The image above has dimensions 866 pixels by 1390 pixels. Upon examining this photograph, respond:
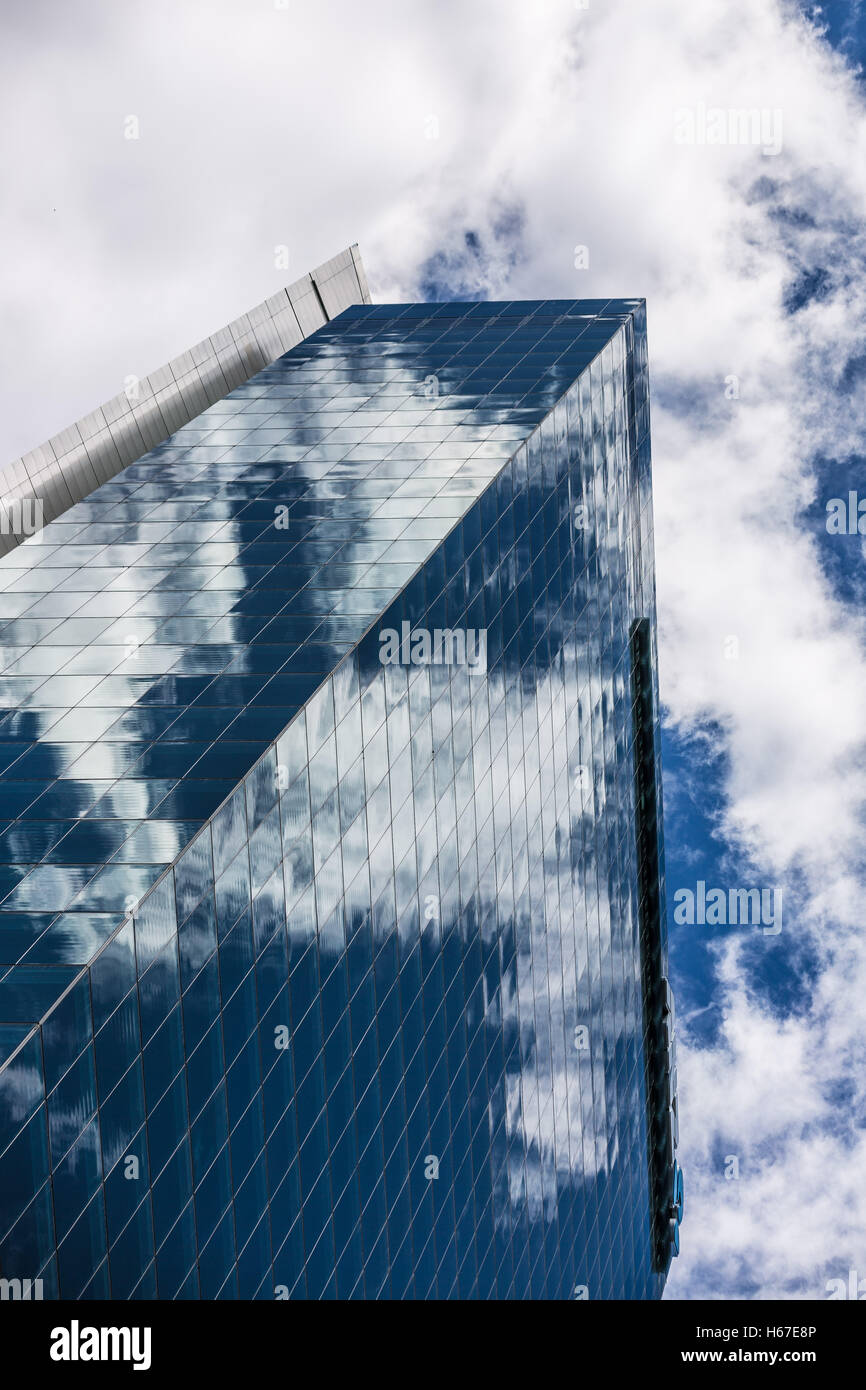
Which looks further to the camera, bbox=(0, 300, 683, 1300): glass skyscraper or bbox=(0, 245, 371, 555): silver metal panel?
bbox=(0, 245, 371, 555): silver metal panel

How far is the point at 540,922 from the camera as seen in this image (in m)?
72.9

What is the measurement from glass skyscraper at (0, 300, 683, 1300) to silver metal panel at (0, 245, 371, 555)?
2807 millimetres

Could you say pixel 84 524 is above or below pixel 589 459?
below

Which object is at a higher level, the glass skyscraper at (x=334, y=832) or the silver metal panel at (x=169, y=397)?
the silver metal panel at (x=169, y=397)

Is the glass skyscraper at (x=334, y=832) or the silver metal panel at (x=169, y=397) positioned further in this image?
the silver metal panel at (x=169, y=397)

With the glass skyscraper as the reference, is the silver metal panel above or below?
above

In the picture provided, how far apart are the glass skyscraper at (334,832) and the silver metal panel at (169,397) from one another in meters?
2.81

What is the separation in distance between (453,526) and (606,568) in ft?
118

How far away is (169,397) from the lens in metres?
74.2

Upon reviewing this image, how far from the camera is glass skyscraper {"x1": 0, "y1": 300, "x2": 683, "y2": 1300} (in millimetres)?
31203

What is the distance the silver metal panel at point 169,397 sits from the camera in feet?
201
